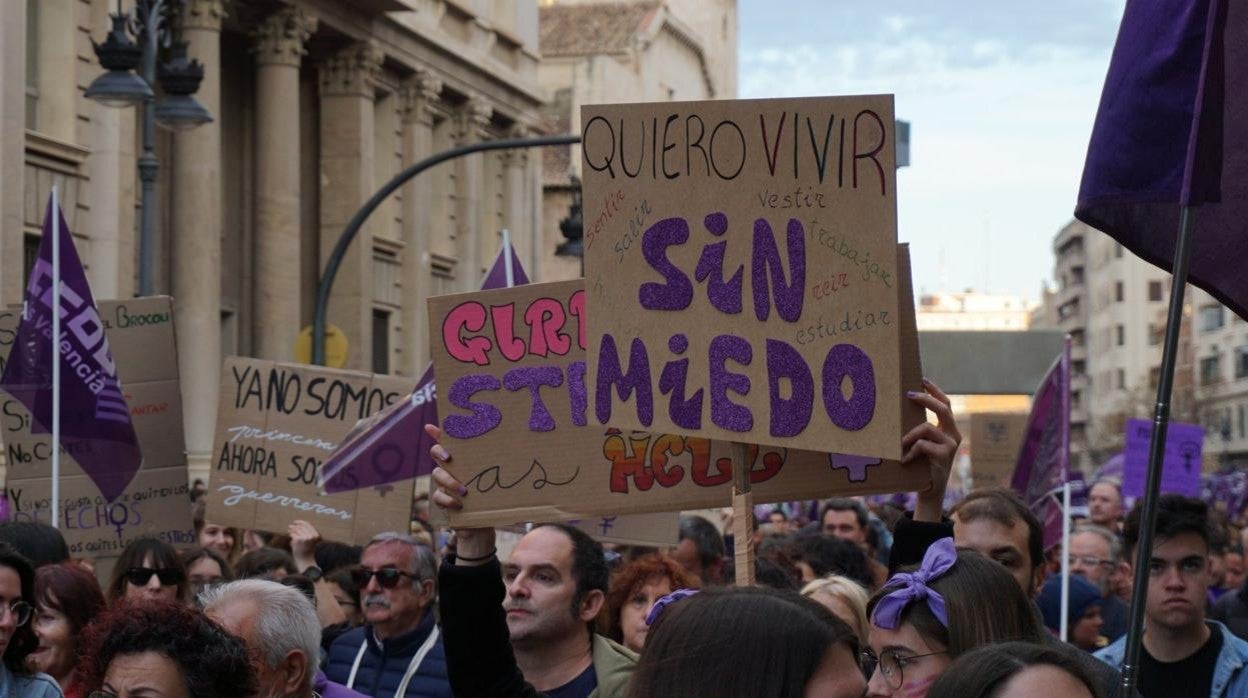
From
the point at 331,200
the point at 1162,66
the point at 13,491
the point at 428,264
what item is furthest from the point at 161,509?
the point at 428,264

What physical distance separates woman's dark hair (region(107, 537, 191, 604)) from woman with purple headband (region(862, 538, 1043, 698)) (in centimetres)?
431

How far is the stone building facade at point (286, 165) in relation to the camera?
25.3 meters

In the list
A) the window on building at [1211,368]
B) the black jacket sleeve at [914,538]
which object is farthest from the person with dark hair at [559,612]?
the window on building at [1211,368]

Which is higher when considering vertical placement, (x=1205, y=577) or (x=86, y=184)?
(x=86, y=184)

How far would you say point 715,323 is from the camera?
5598 mm

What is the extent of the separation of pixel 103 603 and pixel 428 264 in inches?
1270

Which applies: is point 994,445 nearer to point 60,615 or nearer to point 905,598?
point 60,615

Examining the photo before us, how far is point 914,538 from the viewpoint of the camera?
18.6 feet

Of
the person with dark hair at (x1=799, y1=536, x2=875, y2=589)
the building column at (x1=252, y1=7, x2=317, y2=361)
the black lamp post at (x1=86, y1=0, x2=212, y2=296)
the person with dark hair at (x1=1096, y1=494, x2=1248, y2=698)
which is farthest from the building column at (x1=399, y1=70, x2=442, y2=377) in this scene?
the person with dark hair at (x1=1096, y1=494, x2=1248, y2=698)

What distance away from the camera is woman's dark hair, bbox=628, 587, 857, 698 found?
3393mm

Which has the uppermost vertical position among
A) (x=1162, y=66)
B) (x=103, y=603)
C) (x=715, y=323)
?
(x=1162, y=66)

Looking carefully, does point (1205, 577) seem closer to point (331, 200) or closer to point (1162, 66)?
point (1162, 66)

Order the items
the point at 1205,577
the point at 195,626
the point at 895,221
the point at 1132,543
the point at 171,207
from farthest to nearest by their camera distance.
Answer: the point at 171,207
the point at 1132,543
the point at 1205,577
the point at 895,221
the point at 195,626

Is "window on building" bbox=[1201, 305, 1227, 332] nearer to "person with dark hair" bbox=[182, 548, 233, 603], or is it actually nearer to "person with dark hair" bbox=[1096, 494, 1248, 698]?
"person with dark hair" bbox=[182, 548, 233, 603]
